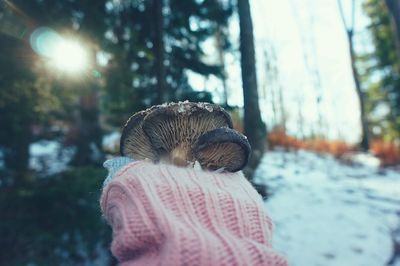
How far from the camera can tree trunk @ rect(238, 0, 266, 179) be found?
5.08 metres

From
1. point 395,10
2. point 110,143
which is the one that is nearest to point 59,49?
point 395,10

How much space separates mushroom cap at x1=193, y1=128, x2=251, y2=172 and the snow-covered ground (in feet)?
11.6

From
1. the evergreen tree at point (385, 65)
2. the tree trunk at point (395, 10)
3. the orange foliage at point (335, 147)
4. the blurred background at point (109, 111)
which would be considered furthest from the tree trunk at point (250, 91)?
the evergreen tree at point (385, 65)

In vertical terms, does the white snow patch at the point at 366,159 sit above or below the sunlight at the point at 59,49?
below

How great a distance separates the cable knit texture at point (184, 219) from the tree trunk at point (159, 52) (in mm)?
3472

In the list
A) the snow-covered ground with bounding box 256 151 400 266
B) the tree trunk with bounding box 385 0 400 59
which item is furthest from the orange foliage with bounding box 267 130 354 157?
the tree trunk with bounding box 385 0 400 59

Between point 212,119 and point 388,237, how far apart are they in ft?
16.1

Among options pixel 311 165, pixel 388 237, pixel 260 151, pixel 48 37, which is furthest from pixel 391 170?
pixel 48 37

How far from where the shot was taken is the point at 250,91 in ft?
16.9

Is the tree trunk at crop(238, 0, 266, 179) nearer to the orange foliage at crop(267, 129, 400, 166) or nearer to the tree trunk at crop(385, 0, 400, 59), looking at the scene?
the tree trunk at crop(385, 0, 400, 59)

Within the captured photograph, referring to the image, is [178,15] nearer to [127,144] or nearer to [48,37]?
[48,37]

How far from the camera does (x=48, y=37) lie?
13.2 feet

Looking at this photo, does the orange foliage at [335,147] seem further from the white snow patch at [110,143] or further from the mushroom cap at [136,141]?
the mushroom cap at [136,141]

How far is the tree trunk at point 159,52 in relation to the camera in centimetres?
463
